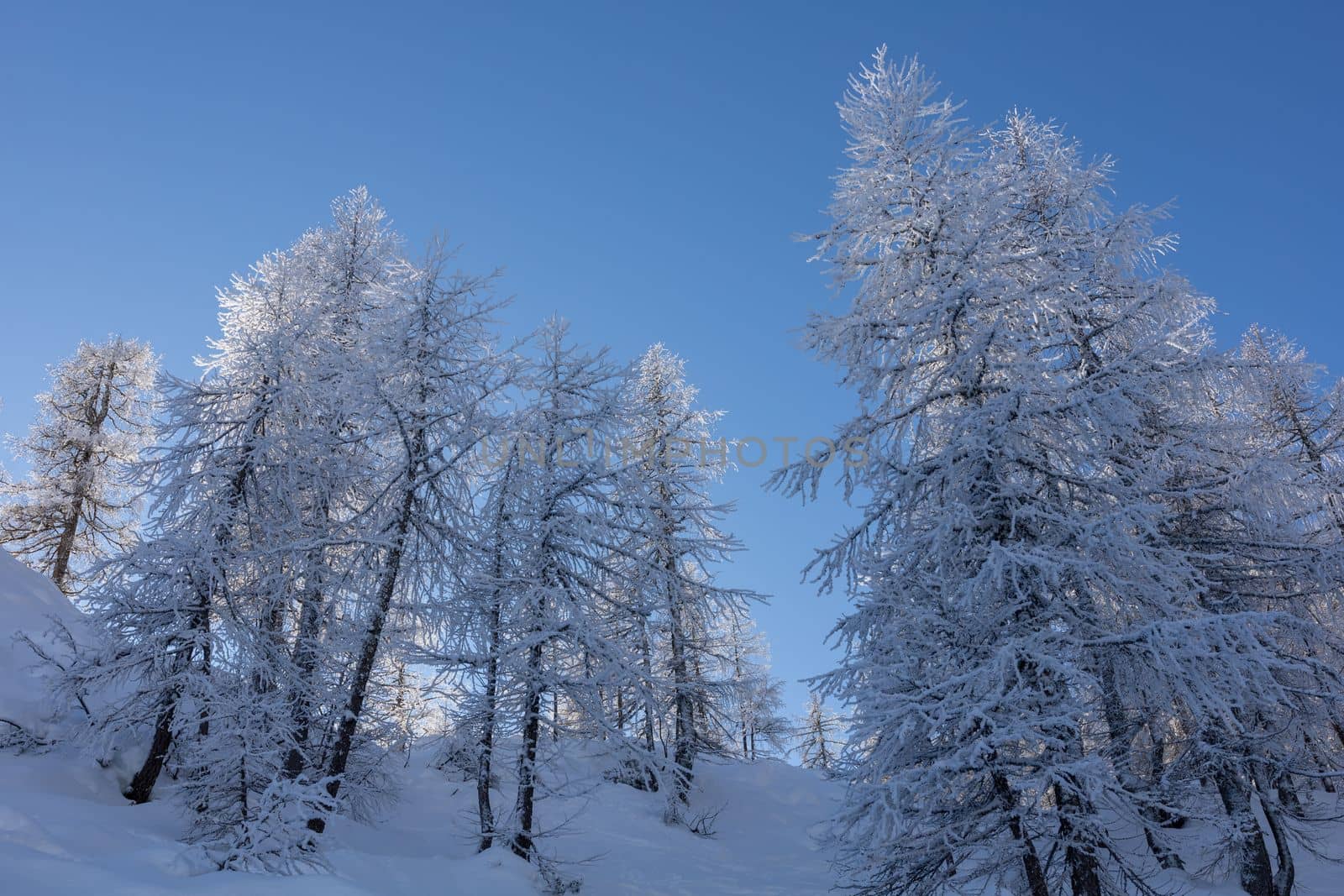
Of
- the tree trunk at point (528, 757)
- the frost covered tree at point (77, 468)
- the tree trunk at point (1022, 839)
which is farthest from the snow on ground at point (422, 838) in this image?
the frost covered tree at point (77, 468)

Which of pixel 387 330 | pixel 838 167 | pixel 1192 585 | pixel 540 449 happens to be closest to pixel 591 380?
pixel 540 449

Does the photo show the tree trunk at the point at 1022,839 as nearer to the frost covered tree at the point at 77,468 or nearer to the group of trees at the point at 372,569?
the group of trees at the point at 372,569

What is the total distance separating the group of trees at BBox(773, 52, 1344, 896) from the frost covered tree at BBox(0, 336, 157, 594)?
2064cm

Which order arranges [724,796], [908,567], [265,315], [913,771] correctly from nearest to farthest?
[913,771] < [908,567] < [265,315] < [724,796]

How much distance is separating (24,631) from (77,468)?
982 cm

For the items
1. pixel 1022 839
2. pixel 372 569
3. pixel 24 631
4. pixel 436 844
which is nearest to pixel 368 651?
pixel 372 569

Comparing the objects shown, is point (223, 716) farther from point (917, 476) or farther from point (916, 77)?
point (916, 77)

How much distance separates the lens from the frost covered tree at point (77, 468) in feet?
63.3

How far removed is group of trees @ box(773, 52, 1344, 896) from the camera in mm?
6516

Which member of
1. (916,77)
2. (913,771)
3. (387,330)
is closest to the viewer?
(913,771)

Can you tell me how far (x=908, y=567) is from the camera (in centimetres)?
787

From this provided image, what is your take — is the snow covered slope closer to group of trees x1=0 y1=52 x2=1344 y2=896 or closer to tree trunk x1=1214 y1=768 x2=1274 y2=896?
group of trees x1=0 y1=52 x2=1344 y2=896

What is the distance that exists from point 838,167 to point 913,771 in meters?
7.70

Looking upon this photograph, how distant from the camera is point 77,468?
64.8 ft
